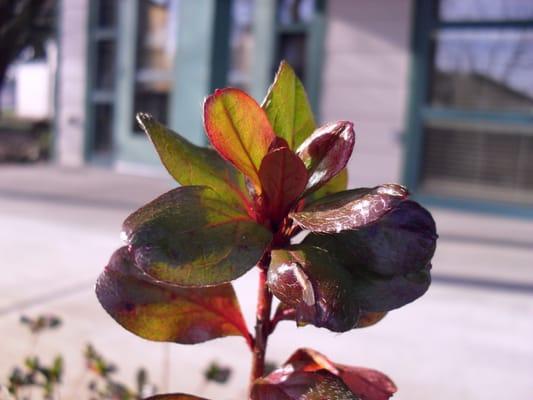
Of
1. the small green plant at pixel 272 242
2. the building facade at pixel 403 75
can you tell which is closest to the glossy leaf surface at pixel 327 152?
the small green plant at pixel 272 242

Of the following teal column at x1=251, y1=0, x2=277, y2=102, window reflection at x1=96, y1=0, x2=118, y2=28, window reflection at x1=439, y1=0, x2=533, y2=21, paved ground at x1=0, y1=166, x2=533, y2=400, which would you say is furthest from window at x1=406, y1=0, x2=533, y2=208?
window reflection at x1=96, y1=0, x2=118, y2=28

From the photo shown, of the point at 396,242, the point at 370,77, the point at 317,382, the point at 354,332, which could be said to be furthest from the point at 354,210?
the point at 370,77

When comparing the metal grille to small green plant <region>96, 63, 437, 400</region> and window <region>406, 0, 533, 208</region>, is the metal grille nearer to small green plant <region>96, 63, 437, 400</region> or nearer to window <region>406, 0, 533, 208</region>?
window <region>406, 0, 533, 208</region>

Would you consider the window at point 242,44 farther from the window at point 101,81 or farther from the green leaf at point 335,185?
the green leaf at point 335,185

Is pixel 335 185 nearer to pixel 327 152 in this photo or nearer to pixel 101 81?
pixel 327 152

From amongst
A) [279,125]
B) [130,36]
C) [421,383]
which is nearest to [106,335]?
[421,383]

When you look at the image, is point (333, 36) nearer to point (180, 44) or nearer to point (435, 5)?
point (435, 5)

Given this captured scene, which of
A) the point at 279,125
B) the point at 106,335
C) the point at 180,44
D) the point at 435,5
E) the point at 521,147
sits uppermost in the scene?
the point at 435,5
